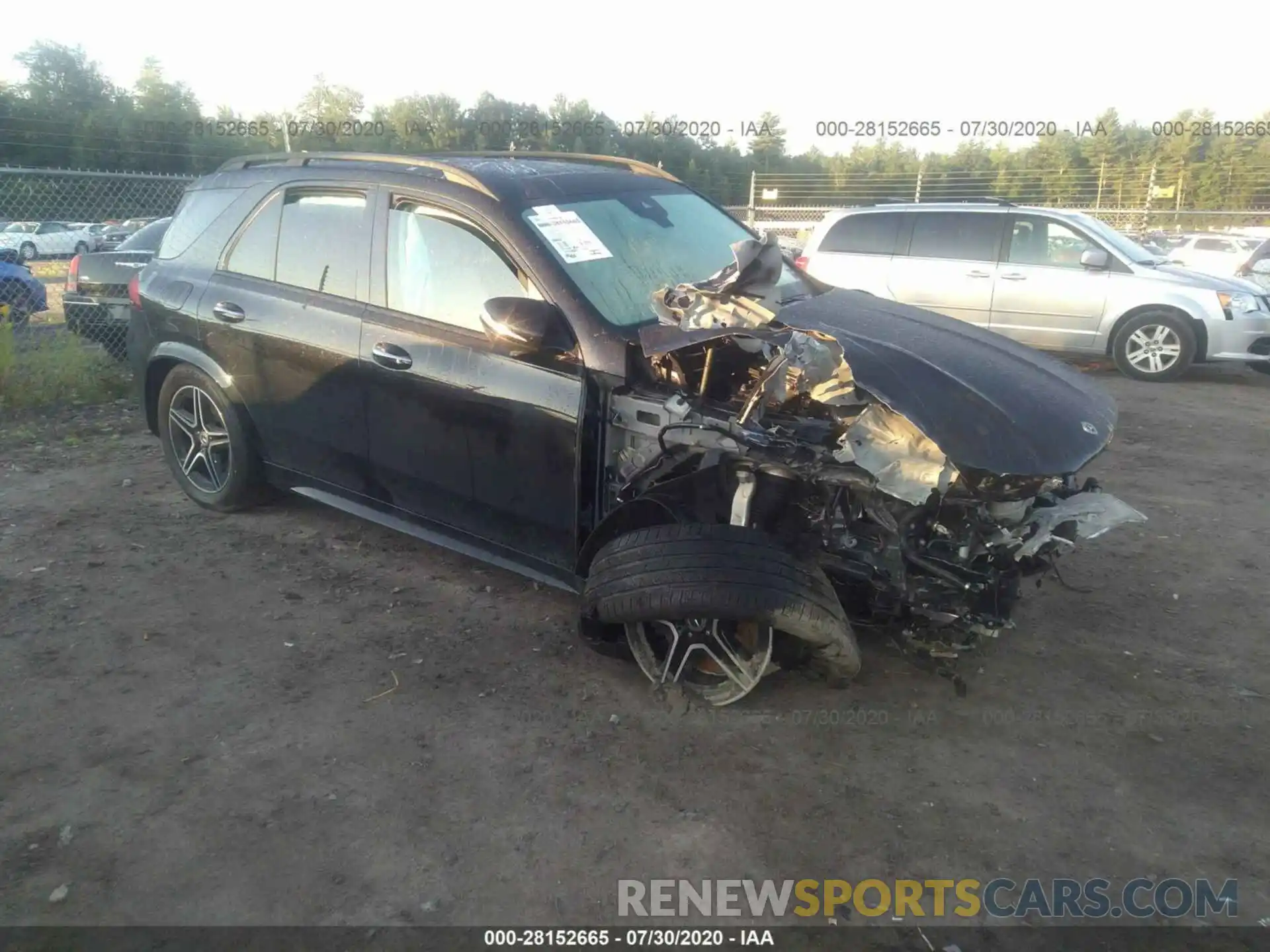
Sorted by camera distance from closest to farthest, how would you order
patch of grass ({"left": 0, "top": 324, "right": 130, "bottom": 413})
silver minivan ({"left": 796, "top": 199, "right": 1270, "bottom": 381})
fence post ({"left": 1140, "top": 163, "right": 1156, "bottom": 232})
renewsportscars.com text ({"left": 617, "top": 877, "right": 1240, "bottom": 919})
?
renewsportscars.com text ({"left": 617, "top": 877, "right": 1240, "bottom": 919})
patch of grass ({"left": 0, "top": 324, "right": 130, "bottom": 413})
silver minivan ({"left": 796, "top": 199, "right": 1270, "bottom": 381})
fence post ({"left": 1140, "top": 163, "right": 1156, "bottom": 232})

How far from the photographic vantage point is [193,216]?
16.3 feet

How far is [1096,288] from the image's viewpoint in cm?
940

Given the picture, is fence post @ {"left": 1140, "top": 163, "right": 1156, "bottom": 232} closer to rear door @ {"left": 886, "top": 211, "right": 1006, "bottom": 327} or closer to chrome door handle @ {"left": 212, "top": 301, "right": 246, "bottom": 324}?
rear door @ {"left": 886, "top": 211, "right": 1006, "bottom": 327}

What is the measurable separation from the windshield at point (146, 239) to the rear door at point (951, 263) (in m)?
7.40

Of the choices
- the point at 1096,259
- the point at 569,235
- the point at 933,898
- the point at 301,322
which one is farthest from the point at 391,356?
the point at 1096,259

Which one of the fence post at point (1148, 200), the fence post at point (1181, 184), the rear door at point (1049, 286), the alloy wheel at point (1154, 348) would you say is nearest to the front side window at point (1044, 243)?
the rear door at point (1049, 286)

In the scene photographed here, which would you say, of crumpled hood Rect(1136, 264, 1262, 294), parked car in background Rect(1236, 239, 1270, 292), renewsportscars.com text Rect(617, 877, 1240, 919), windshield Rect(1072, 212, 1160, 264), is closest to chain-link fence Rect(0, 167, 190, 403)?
renewsportscars.com text Rect(617, 877, 1240, 919)

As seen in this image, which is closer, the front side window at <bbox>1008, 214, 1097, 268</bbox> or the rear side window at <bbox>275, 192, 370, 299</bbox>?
the rear side window at <bbox>275, 192, 370, 299</bbox>

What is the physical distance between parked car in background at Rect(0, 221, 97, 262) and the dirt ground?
23740 millimetres

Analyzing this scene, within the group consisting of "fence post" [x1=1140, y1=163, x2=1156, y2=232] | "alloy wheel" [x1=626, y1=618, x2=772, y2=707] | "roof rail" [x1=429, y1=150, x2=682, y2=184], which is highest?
"fence post" [x1=1140, y1=163, x2=1156, y2=232]

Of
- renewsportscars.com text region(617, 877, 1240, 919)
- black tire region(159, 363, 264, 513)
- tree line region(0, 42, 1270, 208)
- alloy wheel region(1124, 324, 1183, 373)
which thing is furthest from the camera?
tree line region(0, 42, 1270, 208)

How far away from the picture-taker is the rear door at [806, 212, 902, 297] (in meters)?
10.3

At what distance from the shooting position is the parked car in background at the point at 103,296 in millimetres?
8047

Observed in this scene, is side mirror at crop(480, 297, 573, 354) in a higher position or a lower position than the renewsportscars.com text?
higher
